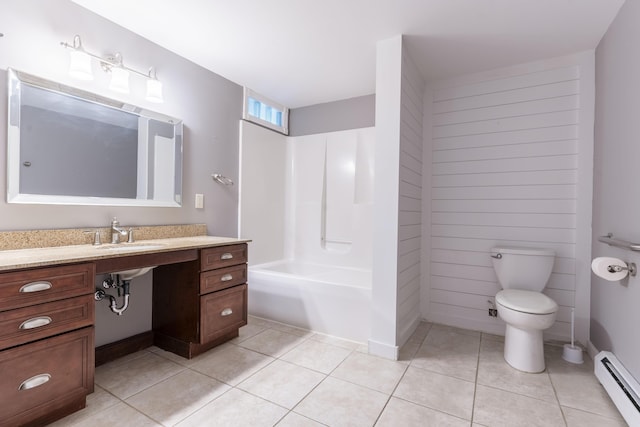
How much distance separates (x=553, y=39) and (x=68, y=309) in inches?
131

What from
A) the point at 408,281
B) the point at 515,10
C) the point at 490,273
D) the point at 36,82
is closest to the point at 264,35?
the point at 36,82

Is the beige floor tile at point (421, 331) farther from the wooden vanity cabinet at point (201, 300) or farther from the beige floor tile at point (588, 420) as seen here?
the wooden vanity cabinet at point (201, 300)

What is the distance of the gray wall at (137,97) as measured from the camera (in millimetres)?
1616

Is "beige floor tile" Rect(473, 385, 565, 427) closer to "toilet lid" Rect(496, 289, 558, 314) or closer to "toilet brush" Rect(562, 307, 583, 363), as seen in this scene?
"toilet lid" Rect(496, 289, 558, 314)

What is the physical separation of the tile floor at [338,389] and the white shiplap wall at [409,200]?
0.36 meters

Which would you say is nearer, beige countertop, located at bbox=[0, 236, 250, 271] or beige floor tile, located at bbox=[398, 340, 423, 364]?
beige countertop, located at bbox=[0, 236, 250, 271]

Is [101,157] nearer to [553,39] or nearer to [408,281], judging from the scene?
[408,281]

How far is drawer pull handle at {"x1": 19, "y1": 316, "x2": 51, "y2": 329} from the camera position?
1251 millimetres

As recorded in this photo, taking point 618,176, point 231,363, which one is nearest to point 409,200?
point 618,176

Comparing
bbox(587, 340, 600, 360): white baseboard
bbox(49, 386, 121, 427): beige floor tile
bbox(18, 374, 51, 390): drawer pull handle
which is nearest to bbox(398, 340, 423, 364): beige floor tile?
bbox(587, 340, 600, 360): white baseboard

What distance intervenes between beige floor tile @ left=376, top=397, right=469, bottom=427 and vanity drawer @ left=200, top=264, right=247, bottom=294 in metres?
1.30

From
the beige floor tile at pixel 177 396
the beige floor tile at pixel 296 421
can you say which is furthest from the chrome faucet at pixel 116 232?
the beige floor tile at pixel 296 421

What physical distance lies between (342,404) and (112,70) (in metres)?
2.46

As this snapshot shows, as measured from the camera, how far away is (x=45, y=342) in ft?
4.30
